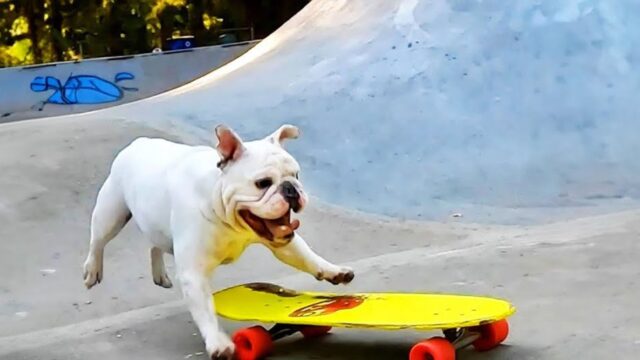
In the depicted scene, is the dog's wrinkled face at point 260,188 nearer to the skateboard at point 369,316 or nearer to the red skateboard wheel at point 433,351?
the skateboard at point 369,316

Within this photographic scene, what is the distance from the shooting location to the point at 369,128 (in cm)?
1011

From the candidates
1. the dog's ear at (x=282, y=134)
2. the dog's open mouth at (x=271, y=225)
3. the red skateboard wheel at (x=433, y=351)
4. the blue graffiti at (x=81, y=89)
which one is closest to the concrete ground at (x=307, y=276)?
the red skateboard wheel at (x=433, y=351)

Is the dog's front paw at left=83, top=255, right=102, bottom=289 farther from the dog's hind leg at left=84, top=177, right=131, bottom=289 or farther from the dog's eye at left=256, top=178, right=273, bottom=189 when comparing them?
the dog's eye at left=256, top=178, right=273, bottom=189

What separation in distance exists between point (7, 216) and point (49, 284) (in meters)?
1.24

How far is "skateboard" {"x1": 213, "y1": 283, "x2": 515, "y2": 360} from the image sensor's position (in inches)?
163

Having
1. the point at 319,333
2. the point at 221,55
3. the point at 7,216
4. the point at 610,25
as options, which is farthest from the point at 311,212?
the point at 221,55

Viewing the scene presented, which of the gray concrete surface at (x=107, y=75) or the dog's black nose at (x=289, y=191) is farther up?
the dog's black nose at (x=289, y=191)

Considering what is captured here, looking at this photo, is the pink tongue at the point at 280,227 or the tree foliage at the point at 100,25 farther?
the tree foliage at the point at 100,25

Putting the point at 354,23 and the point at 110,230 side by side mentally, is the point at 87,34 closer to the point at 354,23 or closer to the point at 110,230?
the point at 354,23

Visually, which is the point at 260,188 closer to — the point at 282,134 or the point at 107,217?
the point at 282,134

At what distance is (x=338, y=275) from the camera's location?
489 centimetres

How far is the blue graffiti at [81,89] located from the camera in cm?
2139

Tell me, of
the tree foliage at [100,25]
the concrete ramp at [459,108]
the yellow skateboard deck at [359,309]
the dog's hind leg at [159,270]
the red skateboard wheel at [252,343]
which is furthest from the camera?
the tree foliage at [100,25]

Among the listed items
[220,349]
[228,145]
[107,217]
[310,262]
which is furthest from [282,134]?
[107,217]
